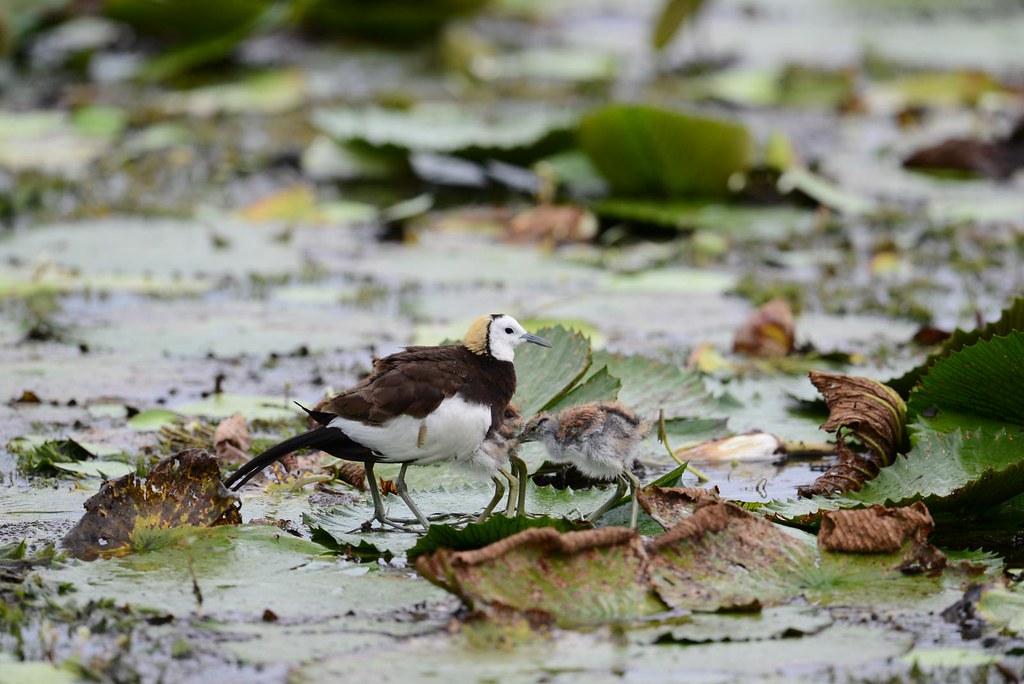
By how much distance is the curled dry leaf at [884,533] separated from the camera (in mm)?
3348

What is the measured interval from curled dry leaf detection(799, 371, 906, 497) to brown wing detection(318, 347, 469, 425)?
1063 millimetres

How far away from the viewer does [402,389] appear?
350 centimetres

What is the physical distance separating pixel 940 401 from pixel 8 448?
2651 mm

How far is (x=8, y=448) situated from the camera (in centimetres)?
448

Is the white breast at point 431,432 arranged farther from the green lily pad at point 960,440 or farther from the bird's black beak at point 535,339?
the green lily pad at point 960,440

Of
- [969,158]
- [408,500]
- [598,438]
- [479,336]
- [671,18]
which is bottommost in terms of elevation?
[969,158]

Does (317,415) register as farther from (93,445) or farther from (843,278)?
(843,278)

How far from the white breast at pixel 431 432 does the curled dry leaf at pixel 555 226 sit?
4468 mm

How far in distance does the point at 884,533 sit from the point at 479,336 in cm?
108

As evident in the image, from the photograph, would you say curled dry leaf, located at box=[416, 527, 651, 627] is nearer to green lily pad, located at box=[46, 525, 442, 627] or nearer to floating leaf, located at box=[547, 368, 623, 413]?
green lily pad, located at box=[46, 525, 442, 627]

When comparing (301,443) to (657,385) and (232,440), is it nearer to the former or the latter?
(232,440)

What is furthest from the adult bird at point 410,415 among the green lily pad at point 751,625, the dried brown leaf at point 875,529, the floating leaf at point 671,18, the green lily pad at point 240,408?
the floating leaf at point 671,18

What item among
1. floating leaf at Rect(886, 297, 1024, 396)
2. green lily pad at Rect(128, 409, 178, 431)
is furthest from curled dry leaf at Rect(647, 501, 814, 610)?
green lily pad at Rect(128, 409, 178, 431)

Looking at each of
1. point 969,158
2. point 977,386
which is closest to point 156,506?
point 977,386
